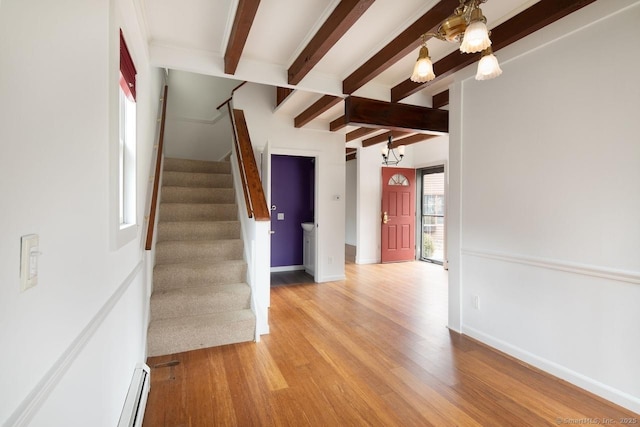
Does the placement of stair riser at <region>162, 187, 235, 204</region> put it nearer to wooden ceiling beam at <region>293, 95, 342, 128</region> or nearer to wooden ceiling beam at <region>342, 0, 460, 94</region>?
wooden ceiling beam at <region>293, 95, 342, 128</region>

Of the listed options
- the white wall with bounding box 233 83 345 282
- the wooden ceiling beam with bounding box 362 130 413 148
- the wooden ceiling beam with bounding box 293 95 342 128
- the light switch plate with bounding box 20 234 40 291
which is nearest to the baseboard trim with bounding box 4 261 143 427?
the light switch plate with bounding box 20 234 40 291

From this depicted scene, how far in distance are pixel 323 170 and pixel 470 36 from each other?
3.65 metres

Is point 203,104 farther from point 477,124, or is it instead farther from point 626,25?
point 626,25

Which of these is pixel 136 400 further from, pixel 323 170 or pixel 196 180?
pixel 323 170

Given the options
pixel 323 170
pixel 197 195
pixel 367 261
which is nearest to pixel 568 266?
pixel 323 170

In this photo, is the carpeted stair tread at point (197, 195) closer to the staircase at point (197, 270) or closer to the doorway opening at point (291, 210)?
the staircase at point (197, 270)

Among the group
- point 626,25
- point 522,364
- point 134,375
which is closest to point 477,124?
point 626,25

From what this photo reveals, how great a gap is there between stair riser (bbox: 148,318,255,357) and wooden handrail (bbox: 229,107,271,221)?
995 millimetres

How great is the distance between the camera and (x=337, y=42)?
2.49m

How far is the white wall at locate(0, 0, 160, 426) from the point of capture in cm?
62

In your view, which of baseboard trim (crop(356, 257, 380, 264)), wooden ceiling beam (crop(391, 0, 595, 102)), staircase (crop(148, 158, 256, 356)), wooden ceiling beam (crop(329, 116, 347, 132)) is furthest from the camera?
baseboard trim (crop(356, 257, 380, 264))

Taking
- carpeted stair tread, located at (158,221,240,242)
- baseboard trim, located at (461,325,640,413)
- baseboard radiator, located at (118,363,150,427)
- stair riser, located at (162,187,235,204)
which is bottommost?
baseboard trim, located at (461,325,640,413)

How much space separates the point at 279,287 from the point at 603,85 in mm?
4152

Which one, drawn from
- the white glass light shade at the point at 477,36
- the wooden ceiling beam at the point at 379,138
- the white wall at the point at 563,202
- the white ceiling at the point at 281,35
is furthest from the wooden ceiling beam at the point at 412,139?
the white glass light shade at the point at 477,36
